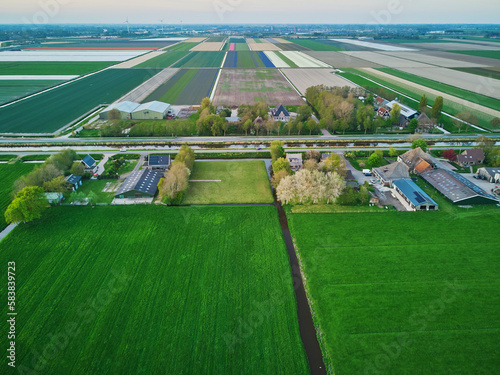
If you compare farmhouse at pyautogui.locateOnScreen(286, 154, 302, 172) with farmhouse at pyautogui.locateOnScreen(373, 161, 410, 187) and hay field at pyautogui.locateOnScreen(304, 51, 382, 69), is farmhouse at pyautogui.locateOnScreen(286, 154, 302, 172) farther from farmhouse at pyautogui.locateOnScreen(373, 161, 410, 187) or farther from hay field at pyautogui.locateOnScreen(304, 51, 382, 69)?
hay field at pyautogui.locateOnScreen(304, 51, 382, 69)

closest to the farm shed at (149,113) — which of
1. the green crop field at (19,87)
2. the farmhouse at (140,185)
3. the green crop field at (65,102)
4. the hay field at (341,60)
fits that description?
the green crop field at (65,102)

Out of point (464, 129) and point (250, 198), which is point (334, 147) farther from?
point (464, 129)

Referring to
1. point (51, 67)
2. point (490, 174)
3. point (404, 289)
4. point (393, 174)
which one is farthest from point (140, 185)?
point (51, 67)

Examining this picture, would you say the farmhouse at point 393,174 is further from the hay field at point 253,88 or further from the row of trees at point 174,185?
the hay field at point 253,88

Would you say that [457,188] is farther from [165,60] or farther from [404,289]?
[165,60]

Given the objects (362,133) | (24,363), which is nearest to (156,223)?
(24,363)

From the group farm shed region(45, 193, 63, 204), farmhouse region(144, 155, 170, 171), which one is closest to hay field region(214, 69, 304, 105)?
farmhouse region(144, 155, 170, 171)
